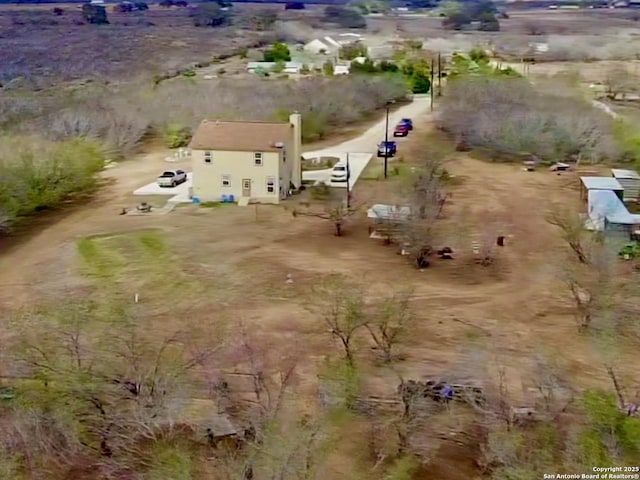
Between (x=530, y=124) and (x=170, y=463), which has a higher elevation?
(x=170, y=463)

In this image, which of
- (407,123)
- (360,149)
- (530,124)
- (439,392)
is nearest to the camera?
(439,392)

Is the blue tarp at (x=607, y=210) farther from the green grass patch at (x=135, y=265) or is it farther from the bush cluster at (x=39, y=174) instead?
the bush cluster at (x=39, y=174)

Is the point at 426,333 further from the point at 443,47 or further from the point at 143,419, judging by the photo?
the point at 443,47

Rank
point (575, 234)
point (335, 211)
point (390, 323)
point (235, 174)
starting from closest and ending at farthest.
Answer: point (390, 323) < point (575, 234) < point (335, 211) < point (235, 174)

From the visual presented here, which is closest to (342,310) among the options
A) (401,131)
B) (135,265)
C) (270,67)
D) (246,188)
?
(135,265)

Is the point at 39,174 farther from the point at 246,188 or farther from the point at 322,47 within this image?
the point at 322,47

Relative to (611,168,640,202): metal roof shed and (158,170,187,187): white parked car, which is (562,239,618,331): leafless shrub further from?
(158,170,187,187): white parked car

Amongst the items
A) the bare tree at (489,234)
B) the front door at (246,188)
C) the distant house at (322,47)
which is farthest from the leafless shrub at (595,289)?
the distant house at (322,47)
